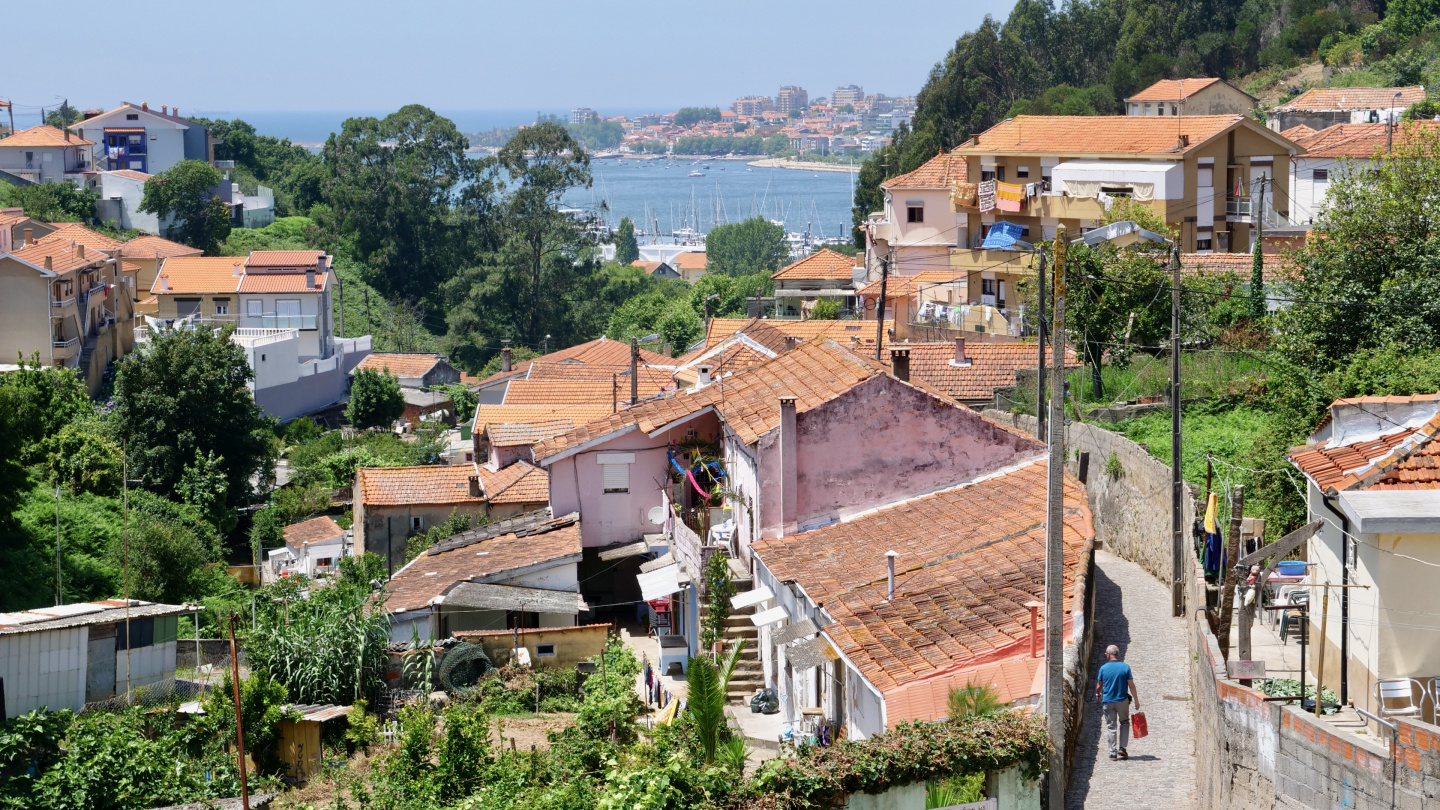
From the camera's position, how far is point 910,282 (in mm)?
56625

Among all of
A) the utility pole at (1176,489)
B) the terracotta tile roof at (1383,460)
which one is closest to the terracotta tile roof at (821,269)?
the utility pole at (1176,489)

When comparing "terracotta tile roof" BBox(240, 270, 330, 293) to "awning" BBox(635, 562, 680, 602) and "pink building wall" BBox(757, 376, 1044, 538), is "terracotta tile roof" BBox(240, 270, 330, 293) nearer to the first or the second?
"awning" BBox(635, 562, 680, 602)

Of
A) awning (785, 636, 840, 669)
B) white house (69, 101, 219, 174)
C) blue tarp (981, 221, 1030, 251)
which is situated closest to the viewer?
awning (785, 636, 840, 669)

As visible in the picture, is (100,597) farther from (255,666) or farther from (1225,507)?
(1225,507)

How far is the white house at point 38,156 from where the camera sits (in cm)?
9025

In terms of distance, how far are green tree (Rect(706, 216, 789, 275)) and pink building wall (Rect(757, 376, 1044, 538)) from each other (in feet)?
389

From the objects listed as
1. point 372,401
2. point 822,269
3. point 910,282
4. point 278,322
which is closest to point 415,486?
point 372,401

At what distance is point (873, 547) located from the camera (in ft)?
67.7

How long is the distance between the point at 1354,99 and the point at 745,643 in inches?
→ 2251

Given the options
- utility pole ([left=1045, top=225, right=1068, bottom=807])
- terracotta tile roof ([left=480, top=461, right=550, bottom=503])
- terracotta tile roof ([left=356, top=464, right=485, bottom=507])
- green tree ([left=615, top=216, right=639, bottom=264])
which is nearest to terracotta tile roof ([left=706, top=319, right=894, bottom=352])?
terracotta tile roof ([left=480, top=461, right=550, bottom=503])

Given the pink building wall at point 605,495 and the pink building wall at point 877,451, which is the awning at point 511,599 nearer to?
the pink building wall at point 605,495

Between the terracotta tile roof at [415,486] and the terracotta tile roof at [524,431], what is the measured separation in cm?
107

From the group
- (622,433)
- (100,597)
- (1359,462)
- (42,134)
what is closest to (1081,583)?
(1359,462)

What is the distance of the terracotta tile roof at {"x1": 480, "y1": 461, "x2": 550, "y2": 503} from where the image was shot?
35.8 meters
